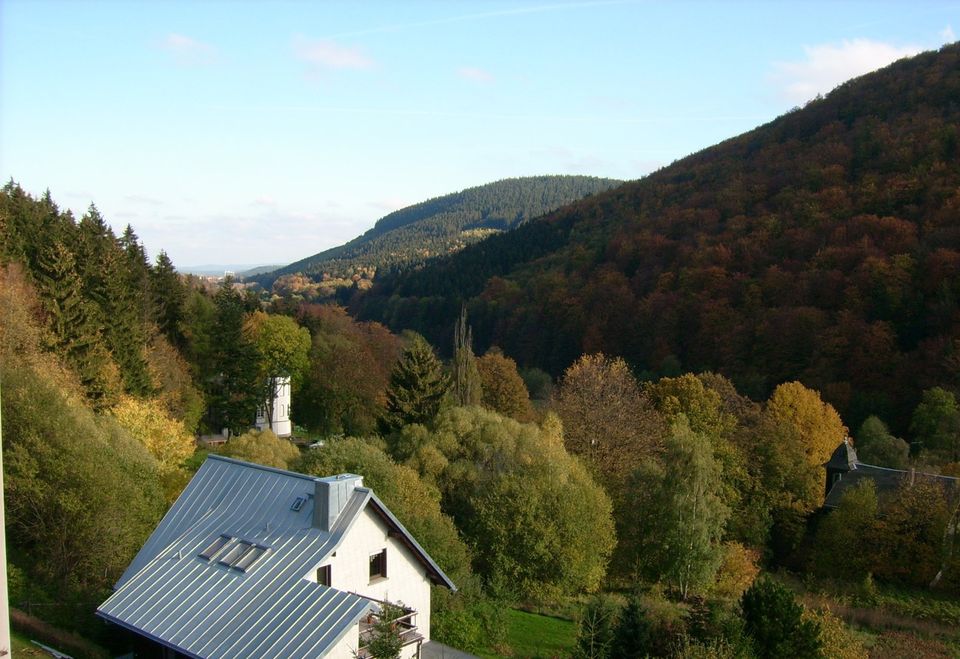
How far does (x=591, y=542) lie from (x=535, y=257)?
324 feet

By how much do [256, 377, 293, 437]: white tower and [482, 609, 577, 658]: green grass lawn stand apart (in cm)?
3153

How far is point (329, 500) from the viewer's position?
18859mm

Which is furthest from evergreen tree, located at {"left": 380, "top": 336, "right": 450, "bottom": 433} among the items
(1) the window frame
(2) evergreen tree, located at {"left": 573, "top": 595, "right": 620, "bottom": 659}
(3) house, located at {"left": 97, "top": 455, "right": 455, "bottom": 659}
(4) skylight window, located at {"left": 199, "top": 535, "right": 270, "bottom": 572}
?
(2) evergreen tree, located at {"left": 573, "top": 595, "right": 620, "bottom": 659}

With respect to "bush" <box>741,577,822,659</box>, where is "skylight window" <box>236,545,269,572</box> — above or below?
above

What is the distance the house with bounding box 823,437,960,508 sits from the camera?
35.3m

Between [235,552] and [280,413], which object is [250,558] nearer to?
[235,552]

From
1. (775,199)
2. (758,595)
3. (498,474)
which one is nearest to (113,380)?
(498,474)

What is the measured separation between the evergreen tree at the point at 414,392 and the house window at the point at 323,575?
19.0m

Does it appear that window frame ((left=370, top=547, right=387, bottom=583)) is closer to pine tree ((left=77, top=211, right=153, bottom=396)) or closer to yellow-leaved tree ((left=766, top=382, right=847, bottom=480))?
pine tree ((left=77, top=211, right=153, bottom=396))

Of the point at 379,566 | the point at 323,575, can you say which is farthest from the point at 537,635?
the point at 323,575

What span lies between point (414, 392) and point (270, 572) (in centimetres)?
2014

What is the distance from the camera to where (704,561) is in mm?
30547

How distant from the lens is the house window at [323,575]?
60.2 feet

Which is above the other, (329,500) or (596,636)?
(329,500)
